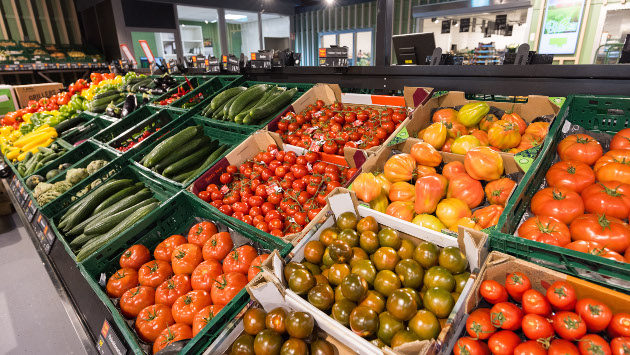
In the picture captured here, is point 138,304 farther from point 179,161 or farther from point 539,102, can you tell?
point 539,102

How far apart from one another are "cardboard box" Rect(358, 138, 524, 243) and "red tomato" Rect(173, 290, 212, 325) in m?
0.83

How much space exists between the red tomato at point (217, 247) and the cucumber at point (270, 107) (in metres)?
1.22

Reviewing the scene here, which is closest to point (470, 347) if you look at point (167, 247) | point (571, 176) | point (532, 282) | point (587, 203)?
point (532, 282)

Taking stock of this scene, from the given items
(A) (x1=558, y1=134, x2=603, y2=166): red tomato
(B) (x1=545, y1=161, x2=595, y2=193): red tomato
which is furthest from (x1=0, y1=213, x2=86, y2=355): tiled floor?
(A) (x1=558, y1=134, x2=603, y2=166): red tomato

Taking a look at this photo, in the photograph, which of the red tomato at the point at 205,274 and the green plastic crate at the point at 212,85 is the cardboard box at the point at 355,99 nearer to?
the red tomato at the point at 205,274

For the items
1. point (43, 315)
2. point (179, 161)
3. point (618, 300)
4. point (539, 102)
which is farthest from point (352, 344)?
point (43, 315)

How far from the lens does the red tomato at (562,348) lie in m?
0.82

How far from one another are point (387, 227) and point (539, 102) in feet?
3.82

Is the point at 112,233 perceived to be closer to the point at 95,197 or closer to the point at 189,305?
the point at 95,197

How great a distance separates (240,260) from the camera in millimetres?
1629

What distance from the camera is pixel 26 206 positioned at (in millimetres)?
3023

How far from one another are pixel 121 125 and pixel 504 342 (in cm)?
399

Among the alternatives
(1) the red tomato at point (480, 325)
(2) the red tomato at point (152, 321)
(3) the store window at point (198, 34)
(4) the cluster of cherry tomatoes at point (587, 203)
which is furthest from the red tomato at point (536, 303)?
(3) the store window at point (198, 34)

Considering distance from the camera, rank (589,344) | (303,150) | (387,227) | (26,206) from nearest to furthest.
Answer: (589,344) → (387,227) → (303,150) → (26,206)
